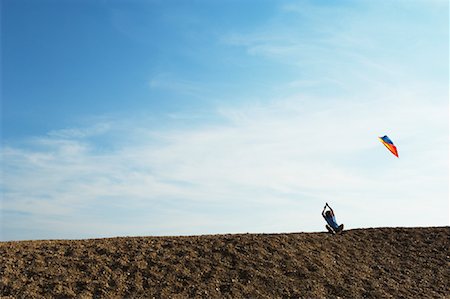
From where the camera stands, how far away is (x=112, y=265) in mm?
16359

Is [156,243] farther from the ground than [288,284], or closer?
farther from the ground

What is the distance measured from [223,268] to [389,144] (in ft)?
30.3

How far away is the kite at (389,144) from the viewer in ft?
69.4

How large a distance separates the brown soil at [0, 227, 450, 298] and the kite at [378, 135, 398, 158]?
389 cm

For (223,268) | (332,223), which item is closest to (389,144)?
(332,223)

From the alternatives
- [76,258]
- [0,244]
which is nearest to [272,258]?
[76,258]

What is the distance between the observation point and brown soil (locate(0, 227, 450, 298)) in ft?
49.9

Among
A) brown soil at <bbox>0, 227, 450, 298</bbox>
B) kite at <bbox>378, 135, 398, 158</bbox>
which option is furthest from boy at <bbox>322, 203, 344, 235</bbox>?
kite at <bbox>378, 135, 398, 158</bbox>

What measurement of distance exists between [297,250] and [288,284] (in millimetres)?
2881

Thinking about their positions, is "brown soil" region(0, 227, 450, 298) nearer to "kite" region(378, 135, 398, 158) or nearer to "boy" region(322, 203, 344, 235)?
"boy" region(322, 203, 344, 235)

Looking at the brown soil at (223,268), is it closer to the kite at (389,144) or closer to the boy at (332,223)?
the boy at (332,223)

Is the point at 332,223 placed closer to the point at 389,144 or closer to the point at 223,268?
the point at 389,144

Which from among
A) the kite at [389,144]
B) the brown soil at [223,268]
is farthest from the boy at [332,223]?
the kite at [389,144]

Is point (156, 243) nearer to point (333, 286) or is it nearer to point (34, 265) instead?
point (34, 265)
